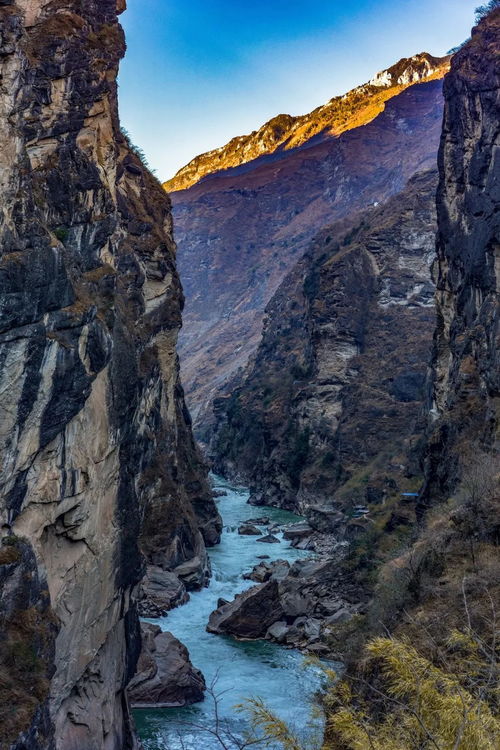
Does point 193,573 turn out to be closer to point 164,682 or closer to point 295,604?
point 295,604

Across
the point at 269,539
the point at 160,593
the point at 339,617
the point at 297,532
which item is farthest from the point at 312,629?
the point at 297,532

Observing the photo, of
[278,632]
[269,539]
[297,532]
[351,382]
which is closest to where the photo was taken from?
[278,632]

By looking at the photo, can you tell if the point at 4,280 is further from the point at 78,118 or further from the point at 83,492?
the point at 78,118

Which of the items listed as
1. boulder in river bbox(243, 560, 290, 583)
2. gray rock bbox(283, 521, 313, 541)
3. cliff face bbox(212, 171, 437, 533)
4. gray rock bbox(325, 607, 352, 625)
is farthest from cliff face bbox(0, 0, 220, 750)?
cliff face bbox(212, 171, 437, 533)

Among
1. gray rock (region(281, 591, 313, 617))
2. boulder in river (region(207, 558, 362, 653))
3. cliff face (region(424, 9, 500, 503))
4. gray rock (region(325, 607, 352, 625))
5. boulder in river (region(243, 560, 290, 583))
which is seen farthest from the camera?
boulder in river (region(243, 560, 290, 583))

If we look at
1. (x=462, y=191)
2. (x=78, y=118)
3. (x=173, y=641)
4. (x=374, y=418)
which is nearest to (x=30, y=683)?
(x=173, y=641)

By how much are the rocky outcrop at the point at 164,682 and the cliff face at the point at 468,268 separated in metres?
15.6

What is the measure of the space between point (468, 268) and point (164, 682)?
29.1m

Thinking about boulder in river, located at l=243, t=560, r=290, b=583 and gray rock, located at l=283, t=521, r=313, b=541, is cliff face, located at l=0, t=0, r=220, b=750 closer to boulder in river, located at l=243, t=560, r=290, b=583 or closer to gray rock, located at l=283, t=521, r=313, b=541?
boulder in river, located at l=243, t=560, r=290, b=583

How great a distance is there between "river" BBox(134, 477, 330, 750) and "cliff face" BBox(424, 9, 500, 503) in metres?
12.2

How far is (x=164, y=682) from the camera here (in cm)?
2952

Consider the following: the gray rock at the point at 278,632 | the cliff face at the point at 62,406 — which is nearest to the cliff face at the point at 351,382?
the gray rock at the point at 278,632

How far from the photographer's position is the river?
26.9 m

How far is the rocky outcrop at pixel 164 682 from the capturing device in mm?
29328
